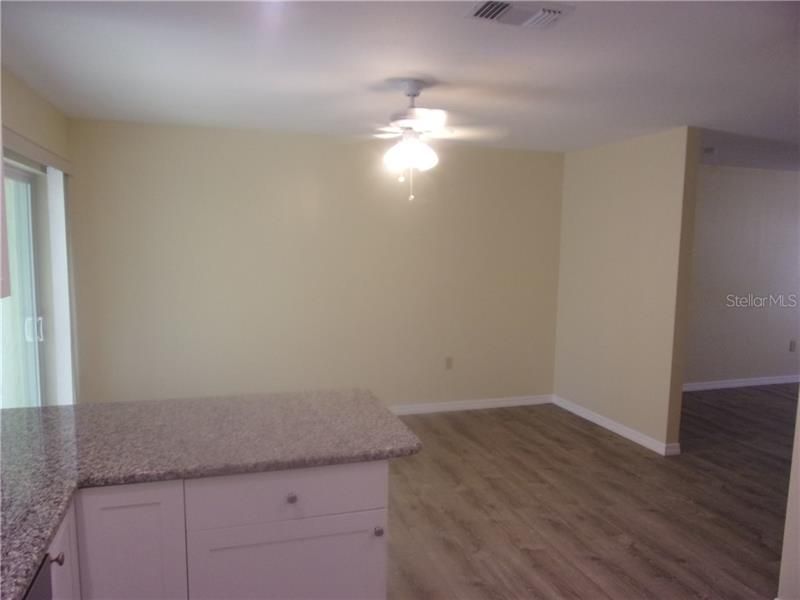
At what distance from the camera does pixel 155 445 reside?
5.59 feet

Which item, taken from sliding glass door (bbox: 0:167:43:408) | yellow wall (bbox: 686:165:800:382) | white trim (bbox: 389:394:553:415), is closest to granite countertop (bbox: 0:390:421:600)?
sliding glass door (bbox: 0:167:43:408)

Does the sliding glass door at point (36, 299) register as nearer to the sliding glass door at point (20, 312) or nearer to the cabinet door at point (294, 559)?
the sliding glass door at point (20, 312)

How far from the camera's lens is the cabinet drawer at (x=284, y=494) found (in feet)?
5.23

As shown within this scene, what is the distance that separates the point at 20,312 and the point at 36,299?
0.94 feet

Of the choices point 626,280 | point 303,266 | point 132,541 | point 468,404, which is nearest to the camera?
point 132,541

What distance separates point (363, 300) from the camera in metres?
4.61

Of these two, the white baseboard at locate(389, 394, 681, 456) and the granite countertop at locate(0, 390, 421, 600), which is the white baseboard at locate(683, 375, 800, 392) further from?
the granite countertop at locate(0, 390, 421, 600)

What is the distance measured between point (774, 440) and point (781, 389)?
190cm

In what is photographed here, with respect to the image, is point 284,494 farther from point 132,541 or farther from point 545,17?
point 545,17

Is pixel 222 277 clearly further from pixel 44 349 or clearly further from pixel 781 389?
pixel 781 389

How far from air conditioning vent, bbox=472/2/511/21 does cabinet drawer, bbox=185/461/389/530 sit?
1628 millimetres

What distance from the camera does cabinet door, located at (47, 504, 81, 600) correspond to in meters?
1.33

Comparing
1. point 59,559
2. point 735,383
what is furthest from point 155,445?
point 735,383

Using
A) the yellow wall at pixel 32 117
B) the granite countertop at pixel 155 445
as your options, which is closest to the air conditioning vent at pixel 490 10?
the granite countertop at pixel 155 445
